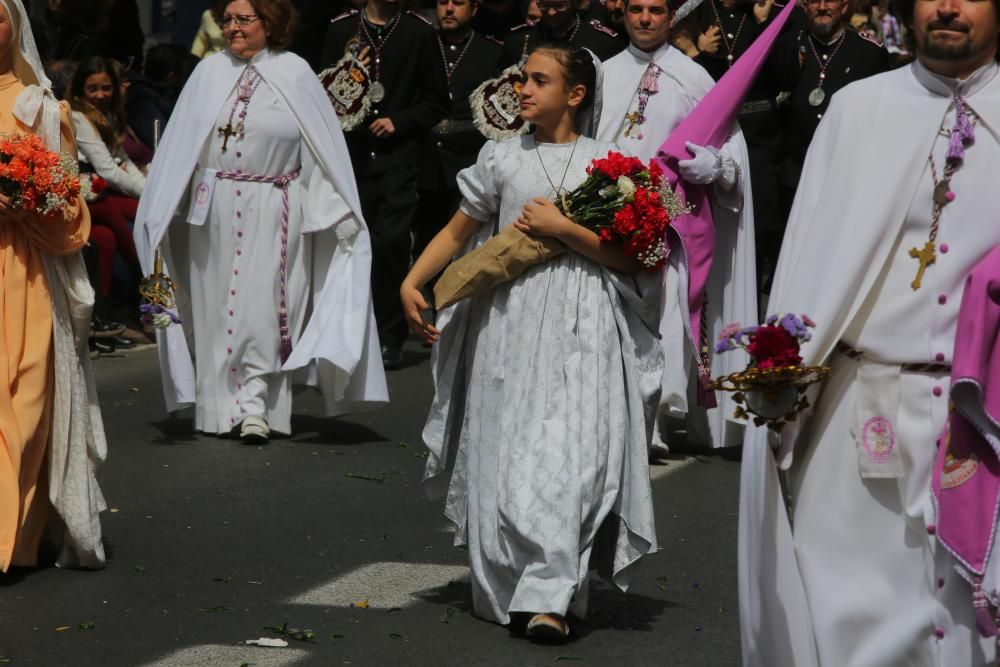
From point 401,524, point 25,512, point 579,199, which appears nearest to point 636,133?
point 401,524

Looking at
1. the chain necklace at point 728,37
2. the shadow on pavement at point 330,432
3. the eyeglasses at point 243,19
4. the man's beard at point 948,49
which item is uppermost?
the man's beard at point 948,49

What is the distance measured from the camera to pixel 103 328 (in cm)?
1303

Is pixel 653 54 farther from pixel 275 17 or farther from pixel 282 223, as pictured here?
pixel 282 223

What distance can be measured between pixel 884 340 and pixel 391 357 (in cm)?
799

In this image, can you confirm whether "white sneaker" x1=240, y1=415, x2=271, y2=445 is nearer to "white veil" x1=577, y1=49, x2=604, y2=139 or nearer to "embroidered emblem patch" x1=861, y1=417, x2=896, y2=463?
"white veil" x1=577, y1=49, x2=604, y2=139

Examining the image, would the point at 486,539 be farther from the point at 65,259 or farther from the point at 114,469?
the point at 114,469

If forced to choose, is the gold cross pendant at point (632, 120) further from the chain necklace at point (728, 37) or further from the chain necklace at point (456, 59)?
the chain necklace at point (456, 59)

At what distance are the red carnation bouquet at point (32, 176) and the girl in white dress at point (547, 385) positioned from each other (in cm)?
139

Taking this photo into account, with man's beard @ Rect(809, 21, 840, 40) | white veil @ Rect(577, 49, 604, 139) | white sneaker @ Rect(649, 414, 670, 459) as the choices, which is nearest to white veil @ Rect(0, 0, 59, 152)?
white veil @ Rect(577, 49, 604, 139)

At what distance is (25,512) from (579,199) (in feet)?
7.91

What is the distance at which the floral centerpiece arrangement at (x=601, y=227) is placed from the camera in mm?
6535

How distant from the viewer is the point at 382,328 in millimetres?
12922

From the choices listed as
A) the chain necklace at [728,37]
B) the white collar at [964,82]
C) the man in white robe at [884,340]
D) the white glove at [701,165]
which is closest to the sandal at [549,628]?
the man in white robe at [884,340]

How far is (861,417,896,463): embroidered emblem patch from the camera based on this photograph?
4902 mm
